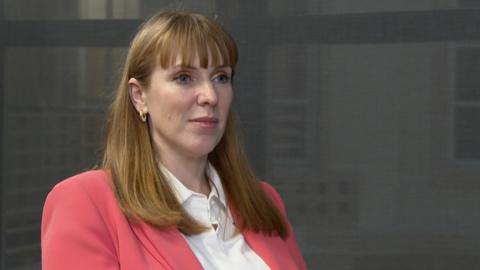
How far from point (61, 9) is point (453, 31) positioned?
1.30m

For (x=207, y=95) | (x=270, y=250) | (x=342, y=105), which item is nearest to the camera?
(x=207, y=95)

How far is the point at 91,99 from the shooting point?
2881 millimetres

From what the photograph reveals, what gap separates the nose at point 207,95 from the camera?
1.70 meters

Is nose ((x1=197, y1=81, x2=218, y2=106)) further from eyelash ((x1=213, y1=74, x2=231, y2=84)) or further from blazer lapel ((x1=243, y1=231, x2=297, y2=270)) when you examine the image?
blazer lapel ((x1=243, y1=231, x2=297, y2=270))

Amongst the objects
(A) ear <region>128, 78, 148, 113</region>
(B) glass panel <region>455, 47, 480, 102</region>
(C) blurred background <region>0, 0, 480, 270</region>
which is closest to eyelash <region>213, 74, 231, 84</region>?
(A) ear <region>128, 78, 148, 113</region>

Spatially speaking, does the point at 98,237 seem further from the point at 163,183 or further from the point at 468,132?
the point at 468,132

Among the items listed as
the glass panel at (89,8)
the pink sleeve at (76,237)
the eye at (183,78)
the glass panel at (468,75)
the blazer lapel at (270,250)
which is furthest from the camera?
the glass panel at (89,8)

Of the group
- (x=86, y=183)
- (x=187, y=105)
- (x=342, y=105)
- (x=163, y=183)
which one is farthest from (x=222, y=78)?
(x=342, y=105)

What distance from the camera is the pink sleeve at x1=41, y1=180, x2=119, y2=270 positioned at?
156 cm

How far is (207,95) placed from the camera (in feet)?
5.57

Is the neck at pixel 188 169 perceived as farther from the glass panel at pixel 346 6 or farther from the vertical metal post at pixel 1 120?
the vertical metal post at pixel 1 120

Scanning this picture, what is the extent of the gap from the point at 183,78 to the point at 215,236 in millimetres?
336

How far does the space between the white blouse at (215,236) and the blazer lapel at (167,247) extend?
37 mm

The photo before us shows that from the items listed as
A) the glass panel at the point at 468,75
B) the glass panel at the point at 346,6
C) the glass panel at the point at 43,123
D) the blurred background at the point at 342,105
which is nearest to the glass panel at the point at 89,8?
the blurred background at the point at 342,105
